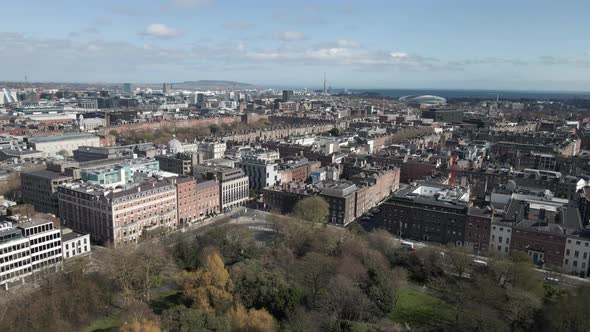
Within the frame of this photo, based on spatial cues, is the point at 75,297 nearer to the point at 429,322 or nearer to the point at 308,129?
the point at 429,322

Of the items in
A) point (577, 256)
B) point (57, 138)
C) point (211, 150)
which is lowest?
point (577, 256)

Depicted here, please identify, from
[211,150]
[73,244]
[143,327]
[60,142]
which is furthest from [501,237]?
[60,142]

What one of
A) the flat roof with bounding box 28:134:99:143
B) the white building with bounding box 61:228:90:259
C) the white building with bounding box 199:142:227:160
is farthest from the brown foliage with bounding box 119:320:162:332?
the flat roof with bounding box 28:134:99:143

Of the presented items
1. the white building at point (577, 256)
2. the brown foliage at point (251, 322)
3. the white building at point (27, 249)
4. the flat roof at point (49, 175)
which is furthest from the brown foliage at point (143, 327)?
the white building at point (577, 256)

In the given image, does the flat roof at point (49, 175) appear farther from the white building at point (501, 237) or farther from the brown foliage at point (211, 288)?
the white building at point (501, 237)

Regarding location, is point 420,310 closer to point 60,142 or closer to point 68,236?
point 68,236

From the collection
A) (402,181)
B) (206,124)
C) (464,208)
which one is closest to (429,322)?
(464,208)
